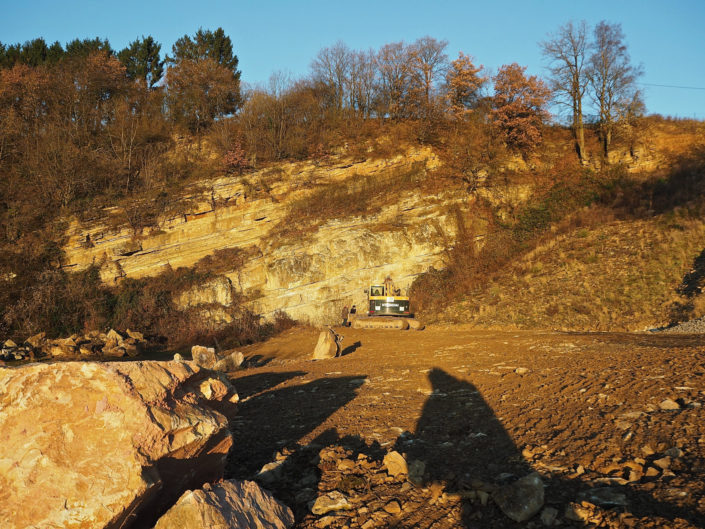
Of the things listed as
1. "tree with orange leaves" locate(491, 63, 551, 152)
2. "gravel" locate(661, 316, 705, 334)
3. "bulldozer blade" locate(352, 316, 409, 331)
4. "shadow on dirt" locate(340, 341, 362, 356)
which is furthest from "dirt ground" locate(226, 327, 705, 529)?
"tree with orange leaves" locate(491, 63, 551, 152)

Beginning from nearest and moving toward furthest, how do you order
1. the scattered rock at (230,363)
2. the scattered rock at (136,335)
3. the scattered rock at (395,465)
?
1. the scattered rock at (395,465)
2. the scattered rock at (230,363)
3. the scattered rock at (136,335)

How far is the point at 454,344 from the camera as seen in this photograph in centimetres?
1365

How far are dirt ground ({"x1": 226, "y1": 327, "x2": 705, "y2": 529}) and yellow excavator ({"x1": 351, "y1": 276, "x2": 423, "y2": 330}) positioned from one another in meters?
9.54

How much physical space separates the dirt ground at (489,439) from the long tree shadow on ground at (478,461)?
0.02 meters

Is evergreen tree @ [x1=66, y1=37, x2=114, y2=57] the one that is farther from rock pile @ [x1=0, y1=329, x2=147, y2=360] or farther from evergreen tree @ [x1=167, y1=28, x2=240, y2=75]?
rock pile @ [x1=0, y1=329, x2=147, y2=360]

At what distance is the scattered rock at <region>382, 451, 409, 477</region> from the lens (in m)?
4.40

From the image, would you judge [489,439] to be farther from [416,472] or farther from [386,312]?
[386,312]

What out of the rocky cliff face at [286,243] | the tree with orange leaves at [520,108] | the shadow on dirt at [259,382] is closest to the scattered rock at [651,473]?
the shadow on dirt at [259,382]

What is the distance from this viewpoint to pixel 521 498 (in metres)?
3.57

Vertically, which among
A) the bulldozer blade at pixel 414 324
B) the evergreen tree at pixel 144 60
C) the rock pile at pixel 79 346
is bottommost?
the rock pile at pixel 79 346

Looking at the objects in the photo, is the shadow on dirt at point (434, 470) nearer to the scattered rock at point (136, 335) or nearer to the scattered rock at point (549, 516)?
the scattered rock at point (549, 516)

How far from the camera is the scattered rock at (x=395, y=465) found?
440cm

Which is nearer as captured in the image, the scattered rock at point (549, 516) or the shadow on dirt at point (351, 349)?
the scattered rock at point (549, 516)

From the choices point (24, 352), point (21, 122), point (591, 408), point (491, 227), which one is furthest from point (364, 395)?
point (21, 122)
